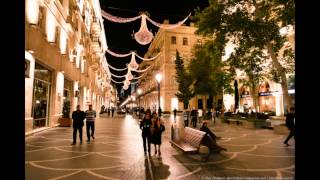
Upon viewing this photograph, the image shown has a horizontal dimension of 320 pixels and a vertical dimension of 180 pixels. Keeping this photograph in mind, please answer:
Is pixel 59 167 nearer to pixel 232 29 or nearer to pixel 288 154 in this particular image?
pixel 288 154

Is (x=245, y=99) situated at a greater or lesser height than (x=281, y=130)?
greater

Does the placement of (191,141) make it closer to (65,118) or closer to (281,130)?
(281,130)

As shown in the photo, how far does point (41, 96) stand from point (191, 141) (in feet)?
41.3

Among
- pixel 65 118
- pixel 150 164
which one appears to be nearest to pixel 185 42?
pixel 65 118

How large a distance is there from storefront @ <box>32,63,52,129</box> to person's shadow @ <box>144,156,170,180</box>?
10.9 m

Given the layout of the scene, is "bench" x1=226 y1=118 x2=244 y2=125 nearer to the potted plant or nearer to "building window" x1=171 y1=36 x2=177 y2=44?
the potted plant

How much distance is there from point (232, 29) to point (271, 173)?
1313cm

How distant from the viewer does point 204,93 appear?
48156mm

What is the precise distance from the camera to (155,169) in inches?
304

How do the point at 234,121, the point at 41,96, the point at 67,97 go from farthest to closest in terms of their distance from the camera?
the point at 67,97
the point at 234,121
the point at 41,96

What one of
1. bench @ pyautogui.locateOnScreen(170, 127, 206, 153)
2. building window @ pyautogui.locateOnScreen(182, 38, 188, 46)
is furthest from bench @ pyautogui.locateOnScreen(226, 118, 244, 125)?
building window @ pyautogui.locateOnScreen(182, 38, 188, 46)

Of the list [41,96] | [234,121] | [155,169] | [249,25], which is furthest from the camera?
[234,121]
